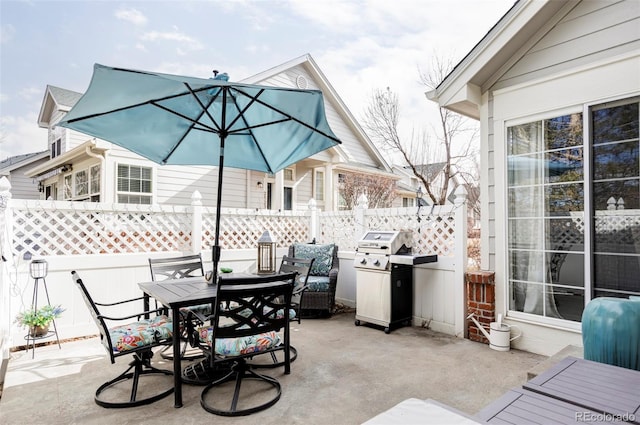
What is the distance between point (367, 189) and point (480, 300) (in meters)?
7.82

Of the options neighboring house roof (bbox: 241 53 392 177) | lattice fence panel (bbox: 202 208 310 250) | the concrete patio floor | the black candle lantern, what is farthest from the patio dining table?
neighboring house roof (bbox: 241 53 392 177)

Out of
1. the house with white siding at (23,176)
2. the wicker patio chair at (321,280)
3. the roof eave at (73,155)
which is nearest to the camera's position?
the wicker patio chair at (321,280)

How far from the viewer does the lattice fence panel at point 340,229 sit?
595 centimetres

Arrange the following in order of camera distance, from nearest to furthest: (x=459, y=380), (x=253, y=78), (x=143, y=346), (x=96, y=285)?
(x=143, y=346)
(x=459, y=380)
(x=96, y=285)
(x=253, y=78)

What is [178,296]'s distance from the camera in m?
2.79

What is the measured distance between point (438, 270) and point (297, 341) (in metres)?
1.99

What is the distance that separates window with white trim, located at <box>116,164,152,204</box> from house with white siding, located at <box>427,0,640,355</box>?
616 centimetres

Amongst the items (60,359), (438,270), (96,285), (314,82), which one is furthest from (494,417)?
(314,82)

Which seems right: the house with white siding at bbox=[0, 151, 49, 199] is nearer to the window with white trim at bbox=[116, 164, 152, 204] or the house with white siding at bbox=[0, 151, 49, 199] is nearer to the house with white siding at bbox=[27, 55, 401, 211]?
the house with white siding at bbox=[27, 55, 401, 211]

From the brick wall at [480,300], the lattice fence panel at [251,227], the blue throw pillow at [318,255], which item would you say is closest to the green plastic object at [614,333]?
the brick wall at [480,300]

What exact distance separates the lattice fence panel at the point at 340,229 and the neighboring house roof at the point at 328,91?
3364 mm

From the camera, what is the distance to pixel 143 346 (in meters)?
2.70

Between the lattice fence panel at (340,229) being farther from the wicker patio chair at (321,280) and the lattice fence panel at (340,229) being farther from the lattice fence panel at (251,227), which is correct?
the wicker patio chair at (321,280)

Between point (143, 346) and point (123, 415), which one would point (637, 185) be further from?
point (123, 415)
